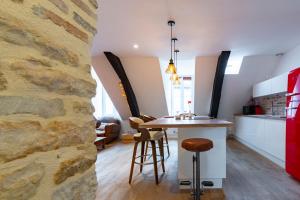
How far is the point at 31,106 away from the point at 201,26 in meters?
3.36

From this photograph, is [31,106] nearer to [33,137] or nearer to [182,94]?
[33,137]

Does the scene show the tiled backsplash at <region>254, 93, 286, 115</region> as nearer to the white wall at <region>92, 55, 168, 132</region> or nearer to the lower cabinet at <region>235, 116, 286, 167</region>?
the lower cabinet at <region>235, 116, 286, 167</region>

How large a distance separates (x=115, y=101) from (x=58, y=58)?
609 centimetres

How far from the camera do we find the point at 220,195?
2539 mm

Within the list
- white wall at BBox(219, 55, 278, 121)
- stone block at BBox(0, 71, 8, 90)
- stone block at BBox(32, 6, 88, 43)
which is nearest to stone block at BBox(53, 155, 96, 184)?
stone block at BBox(0, 71, 8, 90)

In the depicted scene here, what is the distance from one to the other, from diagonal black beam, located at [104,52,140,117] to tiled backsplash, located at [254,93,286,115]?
151 inches

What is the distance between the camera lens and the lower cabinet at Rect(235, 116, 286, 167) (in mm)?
3742

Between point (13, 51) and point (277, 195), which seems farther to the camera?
point (277, 195)

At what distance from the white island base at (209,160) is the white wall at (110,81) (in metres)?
3.72

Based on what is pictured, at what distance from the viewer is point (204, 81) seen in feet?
A: 20.1

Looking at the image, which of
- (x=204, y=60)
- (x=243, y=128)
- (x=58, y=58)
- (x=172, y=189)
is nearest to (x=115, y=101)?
(x=204, y=60)

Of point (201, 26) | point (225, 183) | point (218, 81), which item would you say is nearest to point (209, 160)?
point (225, 183)

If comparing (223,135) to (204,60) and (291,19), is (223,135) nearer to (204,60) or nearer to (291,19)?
(291,19)

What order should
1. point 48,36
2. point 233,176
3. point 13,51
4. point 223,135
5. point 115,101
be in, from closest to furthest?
point 13,51
point 48,36
point 223,135
point 233,176
point 115,101
